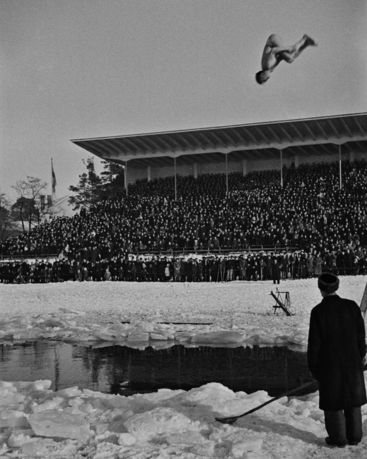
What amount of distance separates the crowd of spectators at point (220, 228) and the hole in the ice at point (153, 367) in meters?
18.6

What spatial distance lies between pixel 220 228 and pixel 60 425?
34.2 meters

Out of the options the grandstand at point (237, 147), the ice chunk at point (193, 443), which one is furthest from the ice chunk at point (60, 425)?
the grandstand at point (237, 147)

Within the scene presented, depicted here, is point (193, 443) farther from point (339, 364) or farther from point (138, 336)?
point (138, 336)

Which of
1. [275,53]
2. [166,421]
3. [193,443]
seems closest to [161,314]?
[275,53]

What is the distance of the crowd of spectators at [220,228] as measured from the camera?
108 feet

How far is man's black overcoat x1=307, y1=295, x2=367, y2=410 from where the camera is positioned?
5.88 metres

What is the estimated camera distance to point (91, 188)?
9194 cm

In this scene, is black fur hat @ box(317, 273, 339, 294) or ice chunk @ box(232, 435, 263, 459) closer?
ice chunk @ box(232, 435, 263, 459)

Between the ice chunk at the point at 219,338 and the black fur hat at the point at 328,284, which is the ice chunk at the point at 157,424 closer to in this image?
the black fur hat at the point at 328,284

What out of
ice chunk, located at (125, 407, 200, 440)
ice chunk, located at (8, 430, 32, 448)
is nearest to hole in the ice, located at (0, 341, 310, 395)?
ice chunk, located at (125, 407, 200, 440)

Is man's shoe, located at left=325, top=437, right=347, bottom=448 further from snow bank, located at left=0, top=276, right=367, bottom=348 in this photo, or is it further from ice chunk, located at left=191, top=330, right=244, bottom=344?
ice chunk, located at left=191, top=330, right=244, bottom=344

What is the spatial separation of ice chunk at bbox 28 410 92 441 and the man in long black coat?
2.31 metres

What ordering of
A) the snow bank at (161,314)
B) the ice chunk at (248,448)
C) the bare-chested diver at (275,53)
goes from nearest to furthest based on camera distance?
the ice chunk at (248,448) < the bare-chested diver at (275,53) < the snow bank at (161,314)

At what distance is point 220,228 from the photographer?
40469 millimetres
